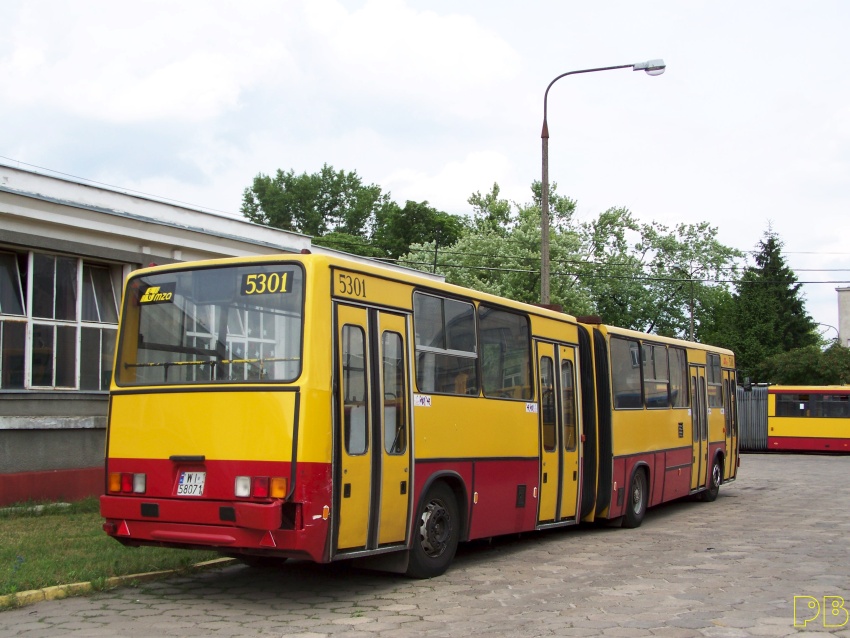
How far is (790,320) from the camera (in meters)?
65.8

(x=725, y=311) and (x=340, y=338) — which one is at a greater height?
(x=725, y=311)

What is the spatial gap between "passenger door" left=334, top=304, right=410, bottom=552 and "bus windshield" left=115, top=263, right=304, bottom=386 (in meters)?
0.50

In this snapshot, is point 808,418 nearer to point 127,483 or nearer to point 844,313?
point 127,483

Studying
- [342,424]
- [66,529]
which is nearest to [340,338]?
[342,424]

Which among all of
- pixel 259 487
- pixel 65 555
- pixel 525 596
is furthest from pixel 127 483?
pixel 525 596

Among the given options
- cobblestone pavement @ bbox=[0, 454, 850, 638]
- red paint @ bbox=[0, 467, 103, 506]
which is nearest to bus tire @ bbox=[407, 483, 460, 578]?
Answer: cobblestone pavement @ bbox=[0, 454, 850, 638]

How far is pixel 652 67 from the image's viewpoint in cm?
2022

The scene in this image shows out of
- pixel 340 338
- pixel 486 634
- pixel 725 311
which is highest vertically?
pixel 725 311

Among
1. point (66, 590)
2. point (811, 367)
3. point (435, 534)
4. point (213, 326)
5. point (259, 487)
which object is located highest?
point (811, 367)

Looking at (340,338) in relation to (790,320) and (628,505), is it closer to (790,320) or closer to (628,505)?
(628,505)

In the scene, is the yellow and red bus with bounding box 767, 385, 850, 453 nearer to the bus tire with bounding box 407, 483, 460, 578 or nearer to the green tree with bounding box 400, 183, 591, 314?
the green tree with bounding box 400, 183, 591, 314

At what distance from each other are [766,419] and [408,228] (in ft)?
94.6

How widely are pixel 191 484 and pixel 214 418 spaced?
598 millimetres

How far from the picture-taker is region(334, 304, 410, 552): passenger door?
8555mm
